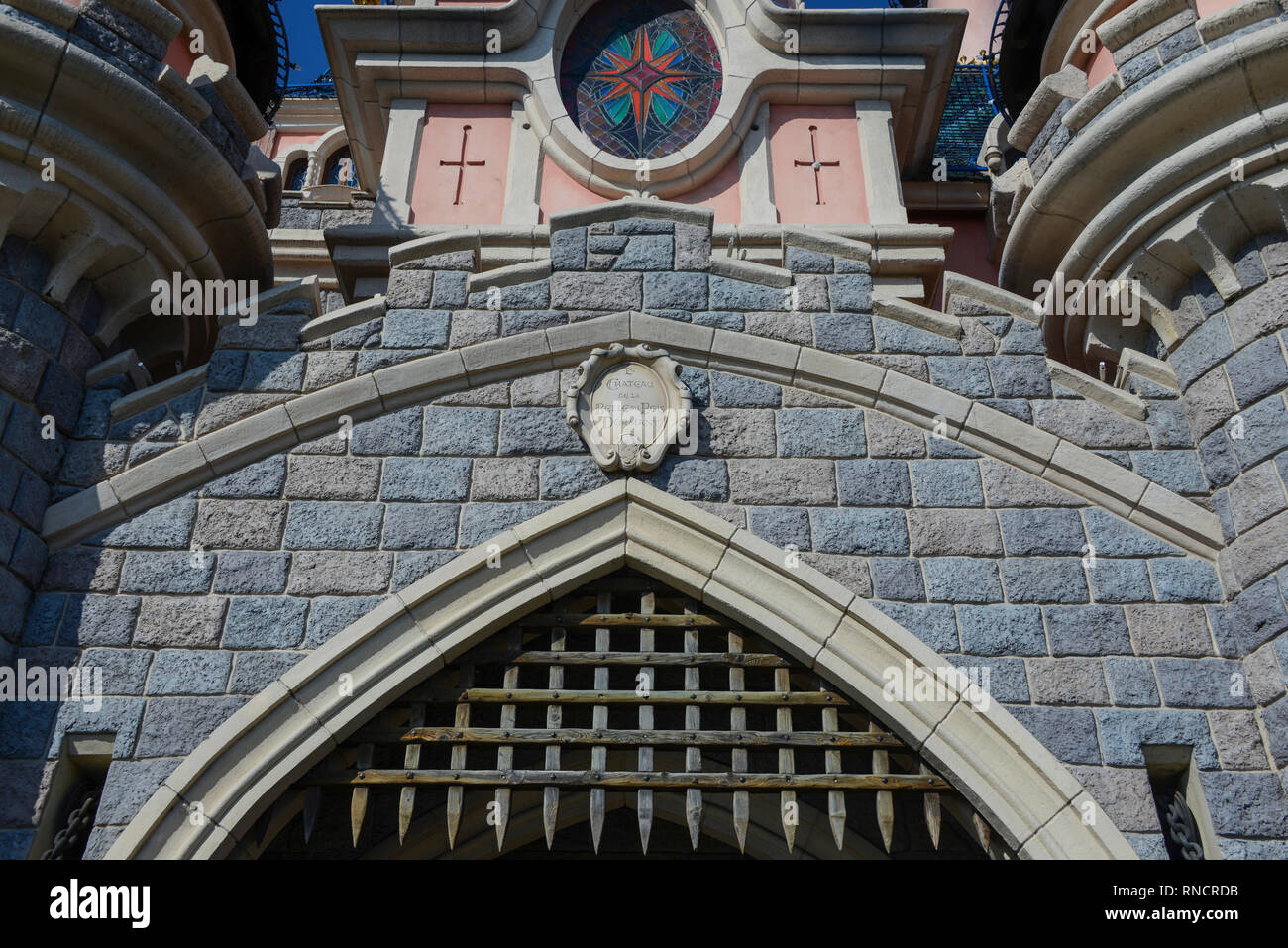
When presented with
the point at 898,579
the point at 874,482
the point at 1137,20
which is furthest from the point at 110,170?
the point at 1137,20

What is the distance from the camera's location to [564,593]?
5.65m

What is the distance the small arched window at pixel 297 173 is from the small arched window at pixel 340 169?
21cm

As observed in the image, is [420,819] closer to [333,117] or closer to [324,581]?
[324,581]

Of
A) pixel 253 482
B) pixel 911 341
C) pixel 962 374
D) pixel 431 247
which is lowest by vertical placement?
pixel 253 482

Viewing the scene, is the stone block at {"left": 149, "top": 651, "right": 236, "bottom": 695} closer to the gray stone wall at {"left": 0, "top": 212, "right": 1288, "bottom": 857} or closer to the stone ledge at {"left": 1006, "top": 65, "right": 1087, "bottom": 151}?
the gray stone wall at {"left": 0, "top": 212, "right": 1288, "bottom": 857}

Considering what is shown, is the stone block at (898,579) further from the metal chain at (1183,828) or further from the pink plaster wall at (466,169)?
the pink plaster wall at (466,169)

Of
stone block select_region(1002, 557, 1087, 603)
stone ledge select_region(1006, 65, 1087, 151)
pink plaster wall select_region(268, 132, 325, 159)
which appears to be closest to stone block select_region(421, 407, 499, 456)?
stone block select_region(1002, 557, 1087, 603)

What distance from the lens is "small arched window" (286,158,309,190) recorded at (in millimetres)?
11547

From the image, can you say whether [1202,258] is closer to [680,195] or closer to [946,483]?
[946,483]

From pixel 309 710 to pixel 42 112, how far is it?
3.09m

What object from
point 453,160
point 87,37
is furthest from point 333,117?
point 87,37

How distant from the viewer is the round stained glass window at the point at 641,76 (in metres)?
8.59

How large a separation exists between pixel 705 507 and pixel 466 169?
3.81 meters

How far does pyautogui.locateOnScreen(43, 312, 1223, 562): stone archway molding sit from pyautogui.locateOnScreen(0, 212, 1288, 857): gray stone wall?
7 centimetres
